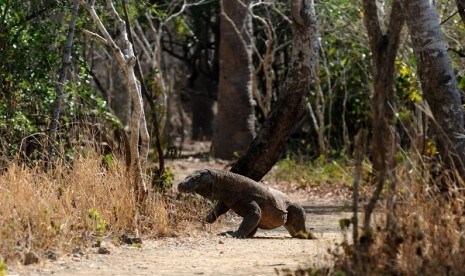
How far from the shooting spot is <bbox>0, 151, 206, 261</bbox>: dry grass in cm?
928

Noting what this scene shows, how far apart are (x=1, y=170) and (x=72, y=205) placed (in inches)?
49.6

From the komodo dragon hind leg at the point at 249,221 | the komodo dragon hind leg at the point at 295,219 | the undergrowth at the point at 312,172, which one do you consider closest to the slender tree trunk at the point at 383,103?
the komodo dragon hind leg at the point at 249,221

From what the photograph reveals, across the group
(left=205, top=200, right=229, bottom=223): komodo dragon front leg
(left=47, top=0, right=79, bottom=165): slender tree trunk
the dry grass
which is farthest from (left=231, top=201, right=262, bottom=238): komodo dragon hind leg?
(left=47, top=0, right=79, bottom=165): slender tree trunk

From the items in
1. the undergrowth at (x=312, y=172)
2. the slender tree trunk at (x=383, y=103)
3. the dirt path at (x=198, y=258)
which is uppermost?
the slender tree trunk at (x=383, y=103)

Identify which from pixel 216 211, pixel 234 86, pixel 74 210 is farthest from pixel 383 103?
pixel 234 86

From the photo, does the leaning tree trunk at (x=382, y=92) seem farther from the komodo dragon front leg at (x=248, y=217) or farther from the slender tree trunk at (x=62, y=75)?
the slender tree trunk at (x=62, y=75)

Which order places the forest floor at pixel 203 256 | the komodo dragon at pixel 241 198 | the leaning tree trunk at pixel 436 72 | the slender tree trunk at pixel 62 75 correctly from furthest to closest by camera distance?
the slender tree trunk at pixel 62 75
the komodo dragon at pixel 241 198
the leaning tree trunk at pixel 436 72
the forest floor at pixel 203 256

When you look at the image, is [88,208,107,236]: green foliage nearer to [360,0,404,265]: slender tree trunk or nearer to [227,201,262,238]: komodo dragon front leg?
[227,201,262,238]: komodo dragon front leg

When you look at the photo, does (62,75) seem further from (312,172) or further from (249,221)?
(312,172)

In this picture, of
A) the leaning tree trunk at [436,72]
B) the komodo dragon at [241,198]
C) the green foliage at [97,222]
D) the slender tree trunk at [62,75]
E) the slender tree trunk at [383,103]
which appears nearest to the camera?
the slender tree trunk at [383,103]

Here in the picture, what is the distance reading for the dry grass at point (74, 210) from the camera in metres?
9.28

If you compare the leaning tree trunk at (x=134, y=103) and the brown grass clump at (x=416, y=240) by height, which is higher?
A: the leaning tree trunk at (x=134, y=103)

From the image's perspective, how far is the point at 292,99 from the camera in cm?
1366

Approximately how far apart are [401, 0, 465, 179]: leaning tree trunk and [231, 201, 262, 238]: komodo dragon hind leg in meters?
2.41
